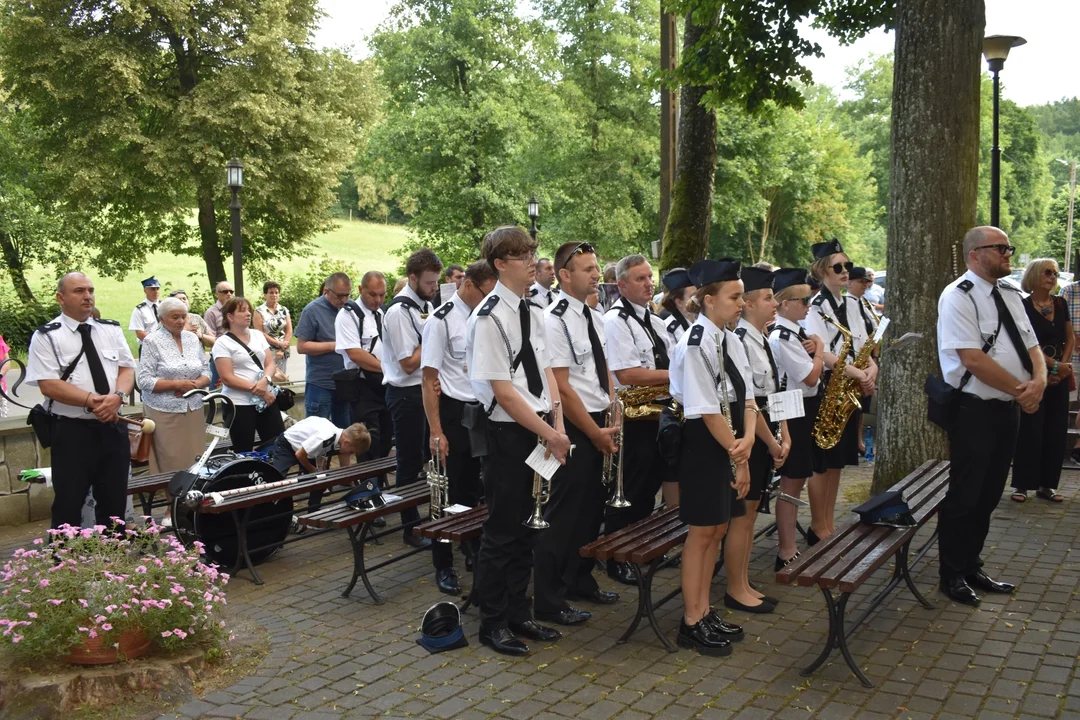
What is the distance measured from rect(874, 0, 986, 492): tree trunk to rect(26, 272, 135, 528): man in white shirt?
6304 millimetres

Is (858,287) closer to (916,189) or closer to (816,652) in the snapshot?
(916,189)

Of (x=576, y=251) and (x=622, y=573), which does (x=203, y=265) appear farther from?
(x=576, y=251)

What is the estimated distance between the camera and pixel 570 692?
4895 mm

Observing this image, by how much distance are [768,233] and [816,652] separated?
163 ft

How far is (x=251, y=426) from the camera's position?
29.1 ft

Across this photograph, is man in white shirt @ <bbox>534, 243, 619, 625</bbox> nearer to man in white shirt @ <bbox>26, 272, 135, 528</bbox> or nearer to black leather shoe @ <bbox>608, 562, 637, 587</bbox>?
black leather shoe @ <bbox>608, 562, 637, 587</bbox>

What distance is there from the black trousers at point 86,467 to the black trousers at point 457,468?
2.29m

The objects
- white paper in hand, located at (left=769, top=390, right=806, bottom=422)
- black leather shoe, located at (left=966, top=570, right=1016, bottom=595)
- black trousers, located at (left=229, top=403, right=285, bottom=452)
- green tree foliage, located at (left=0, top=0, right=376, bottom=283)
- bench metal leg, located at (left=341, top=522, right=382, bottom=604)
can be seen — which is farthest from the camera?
green tree foliage, located at (left=0, top=0, right=376, bottom=283)

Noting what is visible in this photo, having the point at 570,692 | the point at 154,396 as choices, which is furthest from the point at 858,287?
the point at 154,396

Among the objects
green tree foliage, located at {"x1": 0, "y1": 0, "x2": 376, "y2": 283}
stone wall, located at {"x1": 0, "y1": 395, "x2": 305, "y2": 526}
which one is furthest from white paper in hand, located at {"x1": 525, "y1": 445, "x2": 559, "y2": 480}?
green tree foliage, located at {"x1": 0, "y1": 0, "x2": 376, "y2": 283}

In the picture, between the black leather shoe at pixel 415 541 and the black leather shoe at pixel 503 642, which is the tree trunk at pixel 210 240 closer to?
the black leather shoe at pixel 415 541

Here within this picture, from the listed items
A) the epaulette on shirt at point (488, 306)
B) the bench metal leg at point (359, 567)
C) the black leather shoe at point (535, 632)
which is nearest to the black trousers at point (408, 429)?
the bench metal leg at point (359, 567)

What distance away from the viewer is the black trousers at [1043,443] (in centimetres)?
819

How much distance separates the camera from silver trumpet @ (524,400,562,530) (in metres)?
5.42
